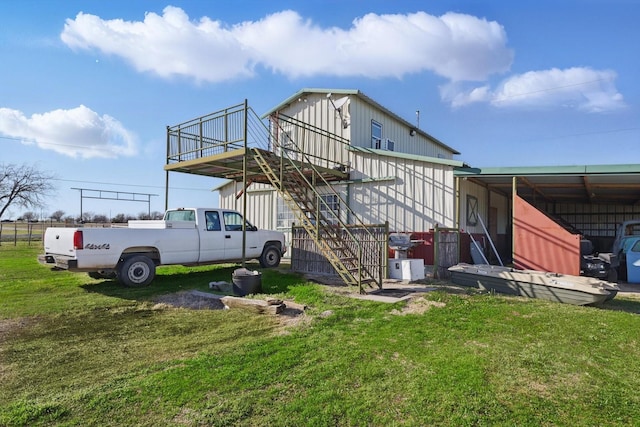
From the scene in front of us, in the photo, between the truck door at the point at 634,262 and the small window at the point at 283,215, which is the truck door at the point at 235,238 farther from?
the truck door at the point at 634,262

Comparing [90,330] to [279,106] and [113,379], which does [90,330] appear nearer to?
[113,379]

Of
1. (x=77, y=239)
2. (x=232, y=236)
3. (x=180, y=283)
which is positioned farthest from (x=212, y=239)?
(x=77, y=239)

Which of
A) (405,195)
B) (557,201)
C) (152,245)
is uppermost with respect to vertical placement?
(557,201)

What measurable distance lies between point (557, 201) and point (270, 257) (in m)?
13.8

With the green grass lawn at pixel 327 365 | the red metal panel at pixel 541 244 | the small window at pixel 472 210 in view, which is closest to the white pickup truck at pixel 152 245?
the green grass lawn at pixel 327 365

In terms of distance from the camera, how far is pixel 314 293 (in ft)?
27.3

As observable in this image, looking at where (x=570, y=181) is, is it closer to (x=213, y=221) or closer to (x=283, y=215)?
(x=283, y=215)

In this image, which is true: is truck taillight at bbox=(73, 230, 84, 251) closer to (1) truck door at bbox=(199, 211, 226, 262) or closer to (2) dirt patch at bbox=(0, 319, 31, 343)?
(2) dirt patch at bbox=(0, 319, 31, 343)

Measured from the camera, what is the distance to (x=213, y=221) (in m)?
11.1

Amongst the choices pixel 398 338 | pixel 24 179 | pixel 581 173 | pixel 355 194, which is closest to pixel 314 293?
pixel 398 338

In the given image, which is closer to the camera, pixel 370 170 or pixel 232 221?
pixel 232 221

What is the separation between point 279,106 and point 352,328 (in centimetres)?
1239

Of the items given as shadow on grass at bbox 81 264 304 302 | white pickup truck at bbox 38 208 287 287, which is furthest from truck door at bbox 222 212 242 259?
shadow on grass at bbox 81 264 304 302

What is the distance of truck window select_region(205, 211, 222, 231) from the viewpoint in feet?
36.0
